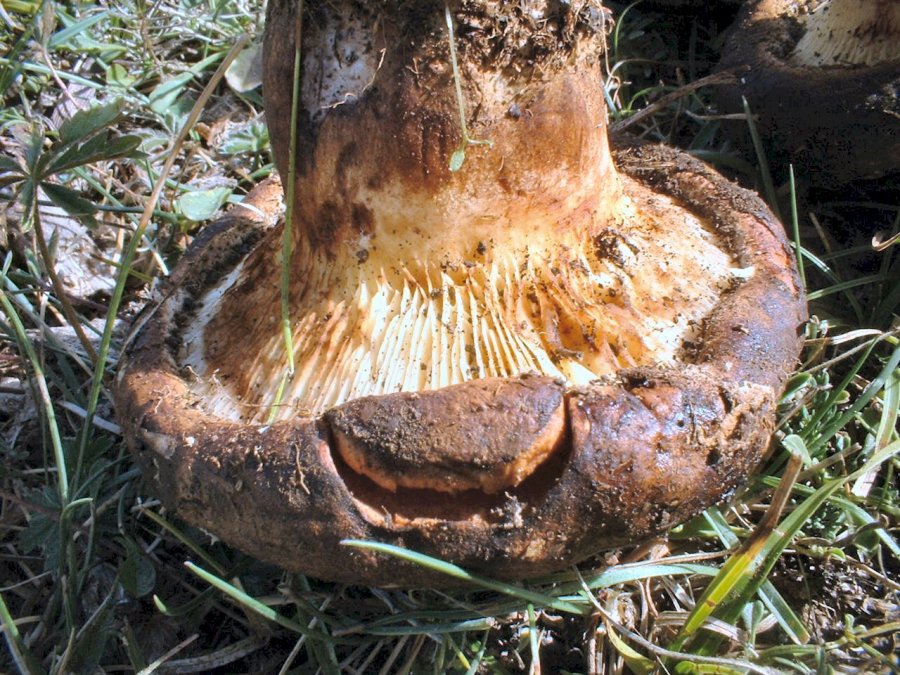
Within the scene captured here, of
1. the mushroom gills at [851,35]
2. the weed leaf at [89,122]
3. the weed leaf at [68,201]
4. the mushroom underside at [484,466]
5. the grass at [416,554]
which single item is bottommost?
the grass at [416,554]

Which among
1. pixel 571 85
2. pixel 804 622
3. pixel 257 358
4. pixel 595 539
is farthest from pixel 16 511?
pixel 804 622

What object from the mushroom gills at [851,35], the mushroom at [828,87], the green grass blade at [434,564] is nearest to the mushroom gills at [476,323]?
the green grass blade at [434,564]

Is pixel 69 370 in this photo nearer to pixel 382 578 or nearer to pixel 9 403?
pixel 9 403

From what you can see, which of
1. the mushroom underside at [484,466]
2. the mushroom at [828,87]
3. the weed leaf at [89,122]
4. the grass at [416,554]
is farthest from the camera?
the mushroom at [828,87]

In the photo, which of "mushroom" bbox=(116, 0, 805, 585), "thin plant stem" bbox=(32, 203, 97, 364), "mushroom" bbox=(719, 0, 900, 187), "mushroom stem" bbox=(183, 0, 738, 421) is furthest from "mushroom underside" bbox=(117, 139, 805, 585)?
"mushroom" bbox=(719, 0, 900, 187)

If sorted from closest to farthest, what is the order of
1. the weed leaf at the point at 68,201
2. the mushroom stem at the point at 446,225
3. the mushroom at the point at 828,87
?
the mushroom stem at the point at 446,225 < the weed leaf at the point at 68,201 < the mushroom at the point at 828,87

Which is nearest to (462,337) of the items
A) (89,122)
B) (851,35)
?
(89,122)

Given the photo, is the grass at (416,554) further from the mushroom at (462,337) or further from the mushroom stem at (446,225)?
the mushroom stem at (446,225)

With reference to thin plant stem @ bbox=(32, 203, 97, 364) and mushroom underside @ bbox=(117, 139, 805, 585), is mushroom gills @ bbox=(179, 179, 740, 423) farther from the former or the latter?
thin plant stem @ bbox=(32, 203, 97, 364)

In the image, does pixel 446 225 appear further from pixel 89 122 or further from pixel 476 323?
pixel 89 122
